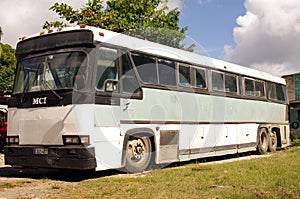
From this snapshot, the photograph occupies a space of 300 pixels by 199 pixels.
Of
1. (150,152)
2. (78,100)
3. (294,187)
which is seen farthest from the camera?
(150,152)

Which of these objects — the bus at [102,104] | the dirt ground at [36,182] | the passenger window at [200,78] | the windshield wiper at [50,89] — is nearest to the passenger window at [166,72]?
the bus at [102,104]

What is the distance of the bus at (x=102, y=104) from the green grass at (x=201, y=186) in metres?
1.03

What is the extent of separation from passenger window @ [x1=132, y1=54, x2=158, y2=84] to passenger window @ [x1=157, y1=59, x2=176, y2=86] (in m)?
0.24

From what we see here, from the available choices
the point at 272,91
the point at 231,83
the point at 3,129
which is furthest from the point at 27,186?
the point at 272,91

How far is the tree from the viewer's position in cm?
1889

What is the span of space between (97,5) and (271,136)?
10.4 meters

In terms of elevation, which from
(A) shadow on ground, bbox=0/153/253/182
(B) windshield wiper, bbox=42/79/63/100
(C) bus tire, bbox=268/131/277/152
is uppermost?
(B) windshield wiper, bbox=42/79/63/100

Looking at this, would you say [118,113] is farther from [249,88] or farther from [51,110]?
[249,88]

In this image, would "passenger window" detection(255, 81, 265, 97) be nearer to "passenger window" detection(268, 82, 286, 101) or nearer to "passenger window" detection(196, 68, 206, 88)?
"passenger window" detection(268, 82, 286, 101)

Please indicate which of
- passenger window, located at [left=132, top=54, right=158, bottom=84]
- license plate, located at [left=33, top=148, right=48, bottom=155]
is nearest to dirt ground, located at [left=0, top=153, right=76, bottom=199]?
license plate, located at [left=33, top=148, right=48, bottom=155]

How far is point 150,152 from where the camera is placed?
1027cm

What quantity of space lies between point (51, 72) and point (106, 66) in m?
1.27

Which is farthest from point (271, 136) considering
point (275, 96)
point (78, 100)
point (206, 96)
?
point (78, 100)

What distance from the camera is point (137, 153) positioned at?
389 inches
